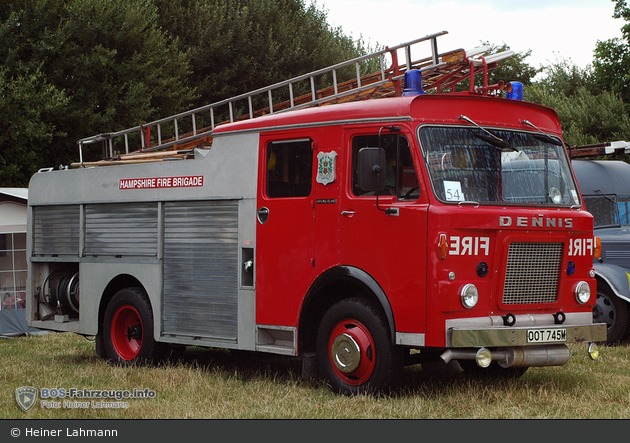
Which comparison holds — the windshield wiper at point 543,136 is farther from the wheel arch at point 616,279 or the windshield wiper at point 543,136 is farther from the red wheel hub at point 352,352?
the wheel arch at point 616,279

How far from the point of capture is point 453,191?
7.07 m

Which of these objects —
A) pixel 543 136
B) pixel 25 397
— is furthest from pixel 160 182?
pixel 543 136

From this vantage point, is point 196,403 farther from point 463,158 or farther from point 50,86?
point 50,86

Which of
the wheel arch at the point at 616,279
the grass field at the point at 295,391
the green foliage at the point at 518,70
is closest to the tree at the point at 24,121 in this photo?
the grass field at the point at 295,391

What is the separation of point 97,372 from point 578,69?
30.9 metres

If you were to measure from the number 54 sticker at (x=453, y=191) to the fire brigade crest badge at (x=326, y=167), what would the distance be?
117 cm

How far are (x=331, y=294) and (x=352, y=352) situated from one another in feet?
2.46

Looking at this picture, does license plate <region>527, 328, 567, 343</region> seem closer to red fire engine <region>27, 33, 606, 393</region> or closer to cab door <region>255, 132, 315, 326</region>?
red fire engine <region>27, 33, 606, 393</region>

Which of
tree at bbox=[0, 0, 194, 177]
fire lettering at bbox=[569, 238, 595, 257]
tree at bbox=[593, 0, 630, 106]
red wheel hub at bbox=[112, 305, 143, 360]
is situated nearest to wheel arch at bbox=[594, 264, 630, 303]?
fire lettering at bbox=[569, 238, 595, 257]

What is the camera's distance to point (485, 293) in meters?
7.03

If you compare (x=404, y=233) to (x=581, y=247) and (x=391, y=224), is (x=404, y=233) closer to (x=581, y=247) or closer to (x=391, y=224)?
(x=391, y=224)

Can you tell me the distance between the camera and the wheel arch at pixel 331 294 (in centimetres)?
722

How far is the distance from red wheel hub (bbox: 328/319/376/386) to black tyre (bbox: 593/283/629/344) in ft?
16.5

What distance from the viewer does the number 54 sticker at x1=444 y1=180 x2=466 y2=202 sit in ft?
23.0
